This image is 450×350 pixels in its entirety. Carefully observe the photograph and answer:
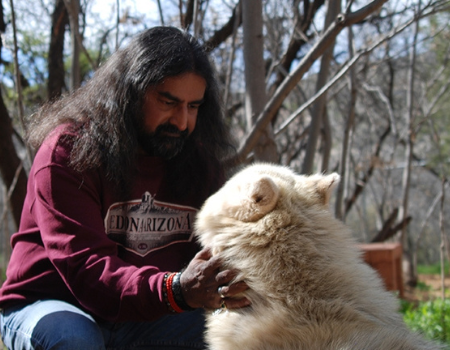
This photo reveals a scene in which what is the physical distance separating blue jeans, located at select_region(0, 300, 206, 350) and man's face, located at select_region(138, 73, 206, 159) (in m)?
0.98

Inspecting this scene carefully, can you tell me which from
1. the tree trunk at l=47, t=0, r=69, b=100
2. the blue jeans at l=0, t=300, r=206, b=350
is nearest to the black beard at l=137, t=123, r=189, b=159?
the blue jeans at l=0, t=300, r=206, b=350

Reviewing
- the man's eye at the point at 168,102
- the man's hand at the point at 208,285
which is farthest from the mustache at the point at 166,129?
the man's hand at the point at 208,285

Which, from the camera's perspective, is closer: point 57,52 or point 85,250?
point 85,250

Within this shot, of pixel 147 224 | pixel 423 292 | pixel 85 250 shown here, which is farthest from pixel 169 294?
pixel 423 292

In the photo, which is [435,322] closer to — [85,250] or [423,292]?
[85,250]

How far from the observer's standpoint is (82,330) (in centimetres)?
222

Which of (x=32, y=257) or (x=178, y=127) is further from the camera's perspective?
(x=178, y=127)

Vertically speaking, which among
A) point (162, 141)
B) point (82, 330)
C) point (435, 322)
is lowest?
point (435, 322)

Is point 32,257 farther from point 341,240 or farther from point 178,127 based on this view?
point 341,240

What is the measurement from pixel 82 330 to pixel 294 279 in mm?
987

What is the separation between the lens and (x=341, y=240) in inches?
85.4

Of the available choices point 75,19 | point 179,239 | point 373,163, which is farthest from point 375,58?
point 179,239

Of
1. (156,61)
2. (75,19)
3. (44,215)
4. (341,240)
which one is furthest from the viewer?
(75,19)

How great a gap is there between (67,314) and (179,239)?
817 millimetres
